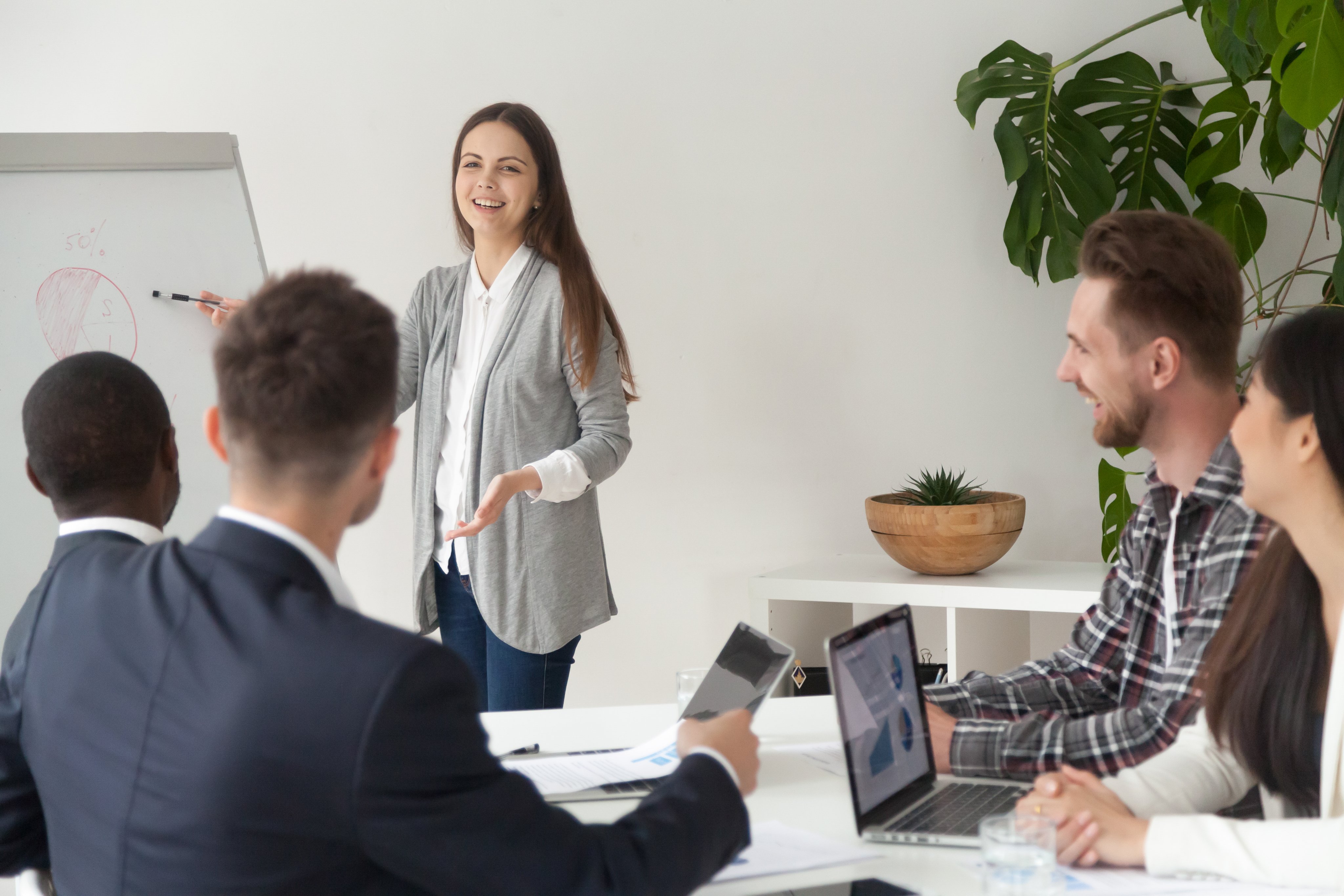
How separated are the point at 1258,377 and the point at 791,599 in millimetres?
1701

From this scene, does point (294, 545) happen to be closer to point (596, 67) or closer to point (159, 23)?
point (596, 67)

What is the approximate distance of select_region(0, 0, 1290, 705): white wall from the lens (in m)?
3.00

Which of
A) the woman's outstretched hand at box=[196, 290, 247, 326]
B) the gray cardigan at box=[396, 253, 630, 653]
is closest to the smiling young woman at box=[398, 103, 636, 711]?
the gray cardigan at box=[396, 253, 630, 653]

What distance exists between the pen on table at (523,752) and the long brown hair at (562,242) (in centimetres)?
92

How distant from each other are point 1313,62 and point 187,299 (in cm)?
220

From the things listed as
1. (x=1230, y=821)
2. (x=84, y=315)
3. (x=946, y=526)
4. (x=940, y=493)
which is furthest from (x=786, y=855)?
(x=84, y=315)

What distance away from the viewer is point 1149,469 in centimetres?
157

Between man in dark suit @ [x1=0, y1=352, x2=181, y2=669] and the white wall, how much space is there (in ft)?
6.20

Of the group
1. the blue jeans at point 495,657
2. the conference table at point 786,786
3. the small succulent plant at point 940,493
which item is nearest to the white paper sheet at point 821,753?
the conference table at point 786,786

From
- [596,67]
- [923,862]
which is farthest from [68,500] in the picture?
[596,67]

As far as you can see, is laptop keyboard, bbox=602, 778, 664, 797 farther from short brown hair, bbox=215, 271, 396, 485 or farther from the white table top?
the white table top

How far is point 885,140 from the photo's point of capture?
303 centimetres

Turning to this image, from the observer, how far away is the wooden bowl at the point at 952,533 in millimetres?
2646

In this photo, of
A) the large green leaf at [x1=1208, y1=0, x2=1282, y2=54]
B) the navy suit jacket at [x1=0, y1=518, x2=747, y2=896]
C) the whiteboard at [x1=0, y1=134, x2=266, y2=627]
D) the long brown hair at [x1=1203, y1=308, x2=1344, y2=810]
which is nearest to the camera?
the navy suit jacket at [x1=0, y1=518, x2=747, y2=896]
